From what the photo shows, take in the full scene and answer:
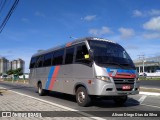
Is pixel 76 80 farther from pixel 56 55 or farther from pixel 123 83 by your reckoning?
pixel 56 55

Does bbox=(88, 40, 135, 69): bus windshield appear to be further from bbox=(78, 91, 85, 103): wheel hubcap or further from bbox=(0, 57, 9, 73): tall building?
bbox=(0, 57, 9, 73): tall building

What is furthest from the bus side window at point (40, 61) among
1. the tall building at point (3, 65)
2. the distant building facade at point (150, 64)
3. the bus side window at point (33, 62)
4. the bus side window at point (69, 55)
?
the tall building at point (3, 65)

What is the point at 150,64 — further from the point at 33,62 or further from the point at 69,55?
the point at 69,55

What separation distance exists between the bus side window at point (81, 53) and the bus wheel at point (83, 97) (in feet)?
4.27

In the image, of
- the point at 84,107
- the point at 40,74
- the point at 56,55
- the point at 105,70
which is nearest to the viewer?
the point at 105,70

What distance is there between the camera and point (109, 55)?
1165cm

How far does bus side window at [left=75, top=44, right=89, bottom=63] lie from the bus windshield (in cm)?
38

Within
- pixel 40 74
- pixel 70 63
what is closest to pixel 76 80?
pixel 70 63

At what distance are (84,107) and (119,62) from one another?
99.4 inches

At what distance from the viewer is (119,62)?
11.6m

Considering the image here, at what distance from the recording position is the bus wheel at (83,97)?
1159 centimetres

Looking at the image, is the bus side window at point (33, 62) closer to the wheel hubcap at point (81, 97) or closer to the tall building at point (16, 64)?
the wheel hubcap at point (81, 97)

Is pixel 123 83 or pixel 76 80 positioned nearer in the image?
pixel 123 83

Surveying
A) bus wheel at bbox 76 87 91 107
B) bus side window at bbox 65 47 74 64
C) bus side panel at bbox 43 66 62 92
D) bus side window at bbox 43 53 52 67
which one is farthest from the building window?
bus side window at bbox 43 53 52 67
